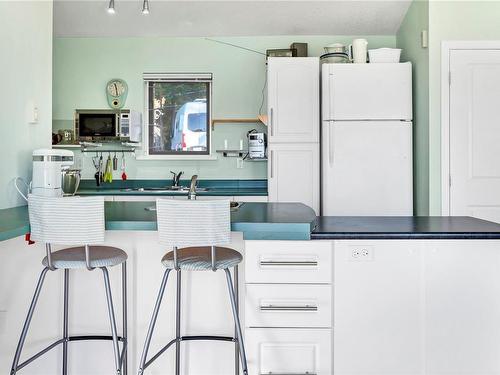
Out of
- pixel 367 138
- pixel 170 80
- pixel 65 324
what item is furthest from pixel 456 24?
pixel 65 324

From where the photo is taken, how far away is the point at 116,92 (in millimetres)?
4457

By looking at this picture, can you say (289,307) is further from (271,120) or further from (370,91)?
(370,91)

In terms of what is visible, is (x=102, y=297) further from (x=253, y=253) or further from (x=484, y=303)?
(x=484, y=303)

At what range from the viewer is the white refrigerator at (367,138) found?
374 centimetres

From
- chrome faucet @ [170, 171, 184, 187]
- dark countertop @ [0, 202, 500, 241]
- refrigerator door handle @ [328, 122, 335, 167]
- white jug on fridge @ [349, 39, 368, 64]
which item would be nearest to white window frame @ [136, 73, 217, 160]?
chrome faucet @ [170, 171, 184, 187]

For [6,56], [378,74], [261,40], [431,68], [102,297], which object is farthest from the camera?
[261,40]

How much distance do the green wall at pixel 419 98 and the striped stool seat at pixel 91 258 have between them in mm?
2576

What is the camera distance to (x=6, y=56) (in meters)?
2.46

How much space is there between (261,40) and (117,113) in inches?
62.0

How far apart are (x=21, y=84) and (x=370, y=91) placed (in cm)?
261

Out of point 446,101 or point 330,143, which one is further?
point 330,143

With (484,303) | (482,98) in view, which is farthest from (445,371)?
(482,98)

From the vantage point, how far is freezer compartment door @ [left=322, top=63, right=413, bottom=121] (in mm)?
3727

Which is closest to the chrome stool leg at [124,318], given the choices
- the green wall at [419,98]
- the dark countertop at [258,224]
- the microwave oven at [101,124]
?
the dark countertop at [258,224]
